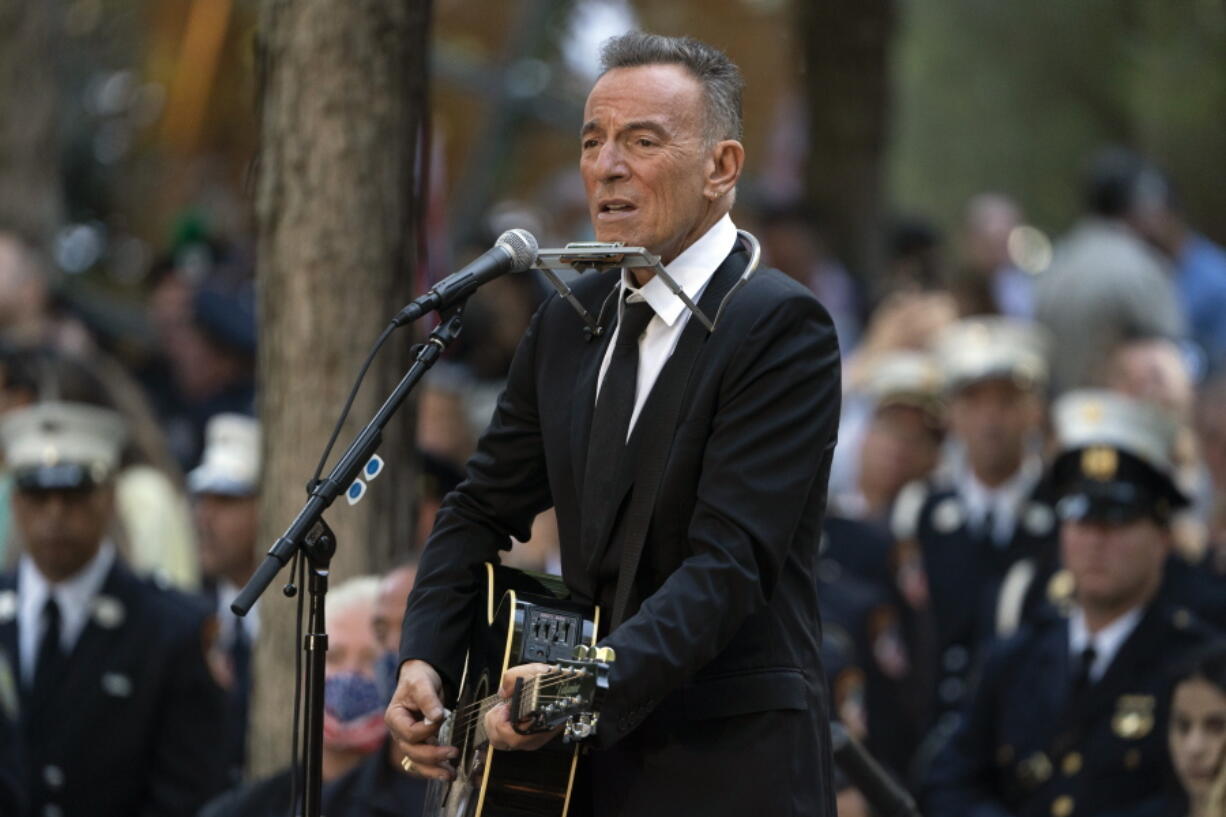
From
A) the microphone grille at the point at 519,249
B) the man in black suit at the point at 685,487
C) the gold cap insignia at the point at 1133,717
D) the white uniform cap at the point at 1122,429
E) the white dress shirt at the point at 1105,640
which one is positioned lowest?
the gold cap insignia at the point at 1133,717

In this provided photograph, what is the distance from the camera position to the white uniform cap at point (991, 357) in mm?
9711

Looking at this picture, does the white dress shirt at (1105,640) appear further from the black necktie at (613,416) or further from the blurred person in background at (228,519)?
the black necktie at (613,416)

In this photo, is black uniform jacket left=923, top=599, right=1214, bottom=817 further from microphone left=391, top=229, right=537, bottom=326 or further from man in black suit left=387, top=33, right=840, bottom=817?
microphone left=391, top=229, right=537, bottom=326

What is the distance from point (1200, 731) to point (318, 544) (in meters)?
3.35

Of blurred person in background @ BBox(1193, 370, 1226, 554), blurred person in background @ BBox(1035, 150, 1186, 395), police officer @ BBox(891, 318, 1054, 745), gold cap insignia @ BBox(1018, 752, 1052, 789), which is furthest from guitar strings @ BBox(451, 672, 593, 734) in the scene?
blurred person in background @ BBox(1035, 150, 1186, 395)

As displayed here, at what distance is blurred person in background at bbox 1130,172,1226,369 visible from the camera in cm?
1229

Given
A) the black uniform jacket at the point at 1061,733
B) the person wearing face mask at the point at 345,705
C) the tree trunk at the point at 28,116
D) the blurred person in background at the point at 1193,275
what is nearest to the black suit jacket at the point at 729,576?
the person wearing face mask at the point at 345,705

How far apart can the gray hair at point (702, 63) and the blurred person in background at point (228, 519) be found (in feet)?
16.2

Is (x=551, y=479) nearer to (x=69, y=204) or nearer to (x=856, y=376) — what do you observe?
(x=856, y=376)

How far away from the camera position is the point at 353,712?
6938 mm

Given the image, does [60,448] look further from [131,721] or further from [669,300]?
[669,300]

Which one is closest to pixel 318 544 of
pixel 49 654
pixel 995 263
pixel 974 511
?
pixel 49 654

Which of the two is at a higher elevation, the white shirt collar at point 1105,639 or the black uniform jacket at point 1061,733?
the white shirt collar at point 1105,639

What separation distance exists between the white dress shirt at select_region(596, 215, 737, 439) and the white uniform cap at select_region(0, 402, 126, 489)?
410cm
